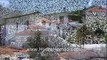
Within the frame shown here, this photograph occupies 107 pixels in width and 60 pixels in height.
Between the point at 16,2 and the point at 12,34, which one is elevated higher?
the point at 16,2

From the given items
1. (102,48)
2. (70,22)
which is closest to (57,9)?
(70,22)

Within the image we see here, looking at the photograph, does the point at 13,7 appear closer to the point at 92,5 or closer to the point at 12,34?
the point at 12,34

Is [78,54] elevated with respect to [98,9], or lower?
lower

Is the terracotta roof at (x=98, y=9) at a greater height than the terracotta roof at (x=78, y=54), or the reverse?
the terracotta roof at (x=98, y=9)

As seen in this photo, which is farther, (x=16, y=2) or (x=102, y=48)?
(x=16, y=2)

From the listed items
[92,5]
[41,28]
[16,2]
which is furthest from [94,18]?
[16,2]

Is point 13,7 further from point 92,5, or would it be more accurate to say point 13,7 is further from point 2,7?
point 92,5

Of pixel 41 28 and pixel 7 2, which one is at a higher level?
pixel 7 2

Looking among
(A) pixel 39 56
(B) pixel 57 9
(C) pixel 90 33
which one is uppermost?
(B) pixel 57 9

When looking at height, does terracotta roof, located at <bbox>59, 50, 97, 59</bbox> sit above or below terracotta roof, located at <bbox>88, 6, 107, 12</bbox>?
below
